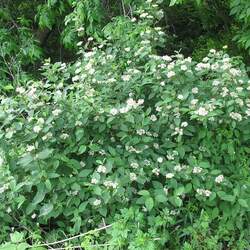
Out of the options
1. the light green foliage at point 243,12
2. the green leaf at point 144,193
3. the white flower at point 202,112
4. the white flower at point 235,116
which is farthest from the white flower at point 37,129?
the light green foliage at point 243,12

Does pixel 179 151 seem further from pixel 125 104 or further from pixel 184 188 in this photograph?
pixel 125 104

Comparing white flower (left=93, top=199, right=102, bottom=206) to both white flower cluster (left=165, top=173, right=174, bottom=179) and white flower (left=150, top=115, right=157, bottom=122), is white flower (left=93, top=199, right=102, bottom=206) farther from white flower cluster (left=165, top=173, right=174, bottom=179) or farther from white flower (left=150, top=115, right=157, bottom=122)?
white flower (left=150, top=115, right=157, bottom=122)

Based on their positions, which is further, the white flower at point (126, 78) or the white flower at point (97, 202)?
the white flower at point (126, 78)

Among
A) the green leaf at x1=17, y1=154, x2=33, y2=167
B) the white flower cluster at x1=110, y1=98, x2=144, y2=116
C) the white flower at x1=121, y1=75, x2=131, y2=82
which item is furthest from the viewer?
the white flower at x1=121, y1=75, x2=131, y2=82

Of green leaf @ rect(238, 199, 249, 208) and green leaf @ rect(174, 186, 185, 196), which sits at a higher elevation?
green leaf @ rect(174, 186, 185, 196)

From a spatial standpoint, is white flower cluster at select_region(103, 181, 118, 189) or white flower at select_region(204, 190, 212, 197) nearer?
white flower cluster at select_region(103, 181, 118, 189)

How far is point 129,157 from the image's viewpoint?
9.08ft

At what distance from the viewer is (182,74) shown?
3.00 meters

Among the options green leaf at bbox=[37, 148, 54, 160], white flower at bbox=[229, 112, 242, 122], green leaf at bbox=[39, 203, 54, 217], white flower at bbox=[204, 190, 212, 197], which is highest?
green leaf at bbox=[37, 148, 54, 160]

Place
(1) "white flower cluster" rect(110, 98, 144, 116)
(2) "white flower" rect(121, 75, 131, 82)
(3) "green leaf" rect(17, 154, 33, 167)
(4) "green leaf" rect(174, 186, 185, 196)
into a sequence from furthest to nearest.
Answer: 1. (2) "white flower" rect(121, 75, 131, 82)
2. (1) "white flower cluster" rect(110, 98, 144, 116)
3. (4) "green leaf" rect(174, 186, 185, 196)
4. (3) "green leaf" rect(17, 154, 33, 167)

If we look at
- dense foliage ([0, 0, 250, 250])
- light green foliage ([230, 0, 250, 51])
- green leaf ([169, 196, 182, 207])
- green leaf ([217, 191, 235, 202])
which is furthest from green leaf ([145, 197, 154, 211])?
light green foliage ([230, 0, 250, 51])

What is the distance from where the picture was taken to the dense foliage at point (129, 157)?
2584mm

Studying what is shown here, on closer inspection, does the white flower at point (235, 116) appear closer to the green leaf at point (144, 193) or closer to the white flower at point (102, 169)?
the green leaf at point (144, 193)

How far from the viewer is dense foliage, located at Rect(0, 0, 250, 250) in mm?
2584
